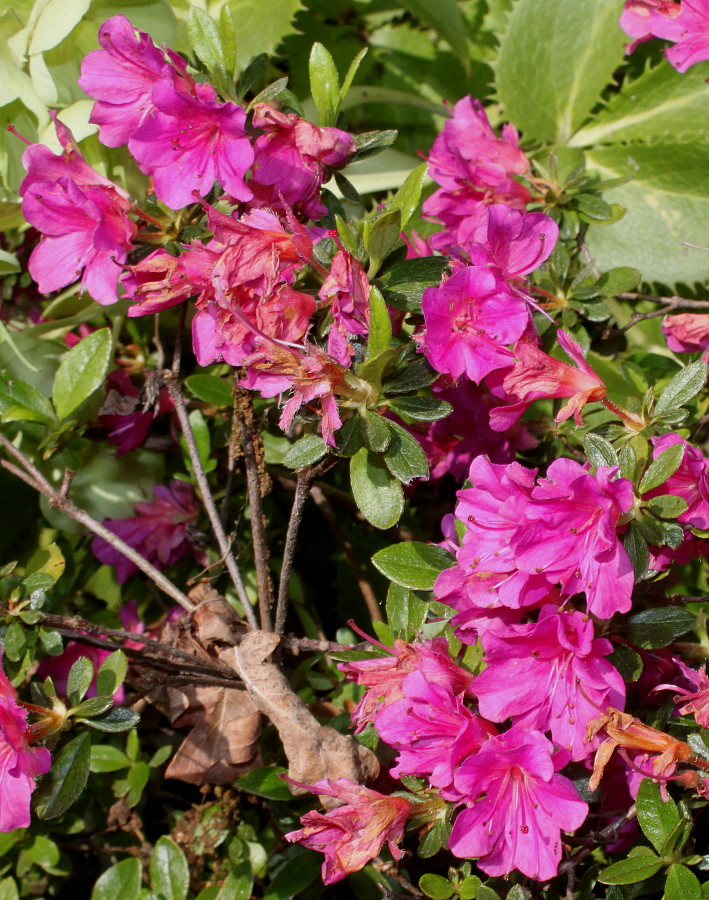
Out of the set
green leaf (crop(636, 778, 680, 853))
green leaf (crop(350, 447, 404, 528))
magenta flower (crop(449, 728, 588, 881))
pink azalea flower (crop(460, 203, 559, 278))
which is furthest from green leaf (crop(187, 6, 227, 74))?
green leaf (crop(636, 778, 680, 853))

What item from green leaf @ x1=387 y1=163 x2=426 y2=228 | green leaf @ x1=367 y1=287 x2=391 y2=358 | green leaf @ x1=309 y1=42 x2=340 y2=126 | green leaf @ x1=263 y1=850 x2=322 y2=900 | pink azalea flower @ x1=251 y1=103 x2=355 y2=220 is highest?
green leaf @ x1=309 y1=42 x2=340 y2=126

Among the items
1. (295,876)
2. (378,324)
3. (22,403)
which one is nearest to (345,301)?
(378,324)

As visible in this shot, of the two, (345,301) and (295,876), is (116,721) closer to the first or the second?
(295,876)

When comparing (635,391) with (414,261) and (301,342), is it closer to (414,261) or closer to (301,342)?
(414,261)

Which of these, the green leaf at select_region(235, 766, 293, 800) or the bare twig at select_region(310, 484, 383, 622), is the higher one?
the bare twig at select_region(310, 484, 383, 622)

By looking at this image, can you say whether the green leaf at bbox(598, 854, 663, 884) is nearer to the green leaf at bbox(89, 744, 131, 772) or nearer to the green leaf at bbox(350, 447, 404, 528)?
the green leaf at bbox(350, 447, 404, 528)

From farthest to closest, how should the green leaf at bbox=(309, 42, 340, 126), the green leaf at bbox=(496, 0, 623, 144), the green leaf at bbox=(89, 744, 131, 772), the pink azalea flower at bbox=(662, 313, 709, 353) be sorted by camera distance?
the green leaf at bbox=(496, 0, 623, 144) < the green leaf at bbox=(89, 744, 131, 772) < the pink azalea flower at bbox=(662, 313, 709, 353) < the green leaf at bbox=(309, 42, 340, 126)
